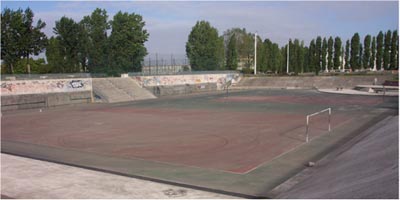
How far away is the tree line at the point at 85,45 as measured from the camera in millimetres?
62812

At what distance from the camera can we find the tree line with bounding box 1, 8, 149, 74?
62.8 m

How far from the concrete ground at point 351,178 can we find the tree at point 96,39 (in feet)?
182

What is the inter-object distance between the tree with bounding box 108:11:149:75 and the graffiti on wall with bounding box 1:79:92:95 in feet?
62.7

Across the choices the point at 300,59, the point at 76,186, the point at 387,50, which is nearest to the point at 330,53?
the point at 300,59

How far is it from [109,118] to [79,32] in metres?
44.4

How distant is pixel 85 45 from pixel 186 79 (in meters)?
20.4

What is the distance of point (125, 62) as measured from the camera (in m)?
67.8

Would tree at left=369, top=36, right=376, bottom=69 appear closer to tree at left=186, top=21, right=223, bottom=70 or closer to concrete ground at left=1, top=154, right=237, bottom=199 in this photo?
tree at left=186, top=21, right=223, bottom=70

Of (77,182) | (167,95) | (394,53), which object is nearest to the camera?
(77,182)

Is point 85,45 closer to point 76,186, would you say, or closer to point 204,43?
point 204,43

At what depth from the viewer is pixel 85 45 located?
7044 centimetres

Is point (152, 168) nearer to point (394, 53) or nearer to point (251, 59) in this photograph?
point (394, 53)

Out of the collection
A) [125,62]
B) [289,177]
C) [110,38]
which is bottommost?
[289,177]

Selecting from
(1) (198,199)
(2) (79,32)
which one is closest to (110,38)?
(2) (79,32)
